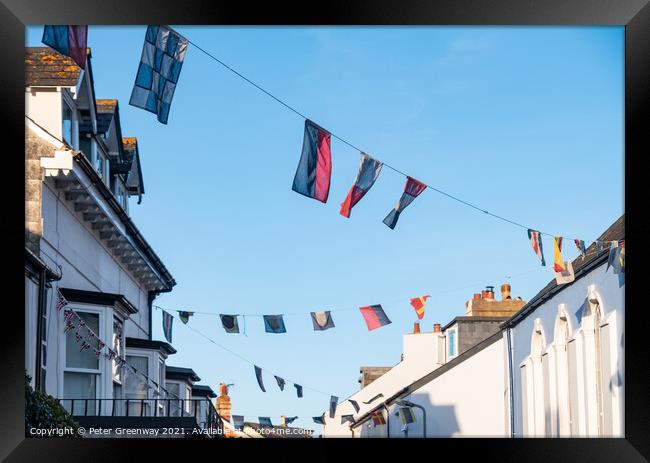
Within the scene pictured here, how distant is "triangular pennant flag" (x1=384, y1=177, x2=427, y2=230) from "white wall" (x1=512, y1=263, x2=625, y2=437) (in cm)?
313

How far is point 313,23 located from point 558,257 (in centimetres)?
643

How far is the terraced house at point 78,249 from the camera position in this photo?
17.1 meters

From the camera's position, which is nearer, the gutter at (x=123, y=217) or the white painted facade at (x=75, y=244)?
the white painted facade at (x=75, y=244)

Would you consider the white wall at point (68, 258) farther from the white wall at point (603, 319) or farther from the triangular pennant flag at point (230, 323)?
the white wall at point (603, 319)

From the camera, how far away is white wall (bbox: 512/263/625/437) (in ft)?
58.0

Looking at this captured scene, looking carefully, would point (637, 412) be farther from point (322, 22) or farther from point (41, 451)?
point (41, 451)

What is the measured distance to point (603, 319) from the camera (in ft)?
61.3

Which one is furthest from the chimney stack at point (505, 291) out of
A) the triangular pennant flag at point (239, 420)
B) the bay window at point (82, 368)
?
the bay window at point (82, 368)

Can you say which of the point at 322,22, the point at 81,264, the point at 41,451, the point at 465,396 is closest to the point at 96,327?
the point at 81,264

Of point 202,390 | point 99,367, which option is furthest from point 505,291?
point 99,367

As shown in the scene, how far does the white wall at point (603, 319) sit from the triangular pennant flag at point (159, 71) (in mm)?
6676

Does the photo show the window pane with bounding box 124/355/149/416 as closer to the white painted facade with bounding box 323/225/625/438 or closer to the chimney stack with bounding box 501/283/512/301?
the white painted facade with bounding box 323/225/625/438

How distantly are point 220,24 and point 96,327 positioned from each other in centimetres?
933

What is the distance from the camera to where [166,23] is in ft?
36.7
